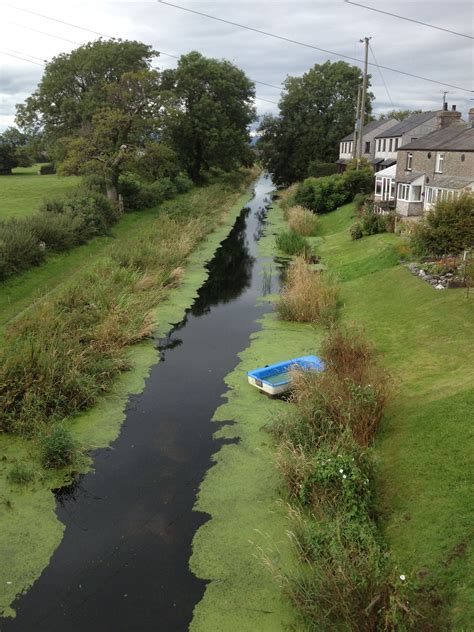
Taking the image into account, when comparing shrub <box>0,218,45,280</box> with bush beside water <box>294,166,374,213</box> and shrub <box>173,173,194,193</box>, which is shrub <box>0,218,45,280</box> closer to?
bush beside water <box>294,166,374,213</box>

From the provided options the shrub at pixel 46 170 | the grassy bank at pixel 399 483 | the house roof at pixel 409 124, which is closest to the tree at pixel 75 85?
the shrub at pixel 46 170

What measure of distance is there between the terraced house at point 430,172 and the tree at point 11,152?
140 feet

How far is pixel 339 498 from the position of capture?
1012cm

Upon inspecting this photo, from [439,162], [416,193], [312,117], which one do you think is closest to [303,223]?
[416,193]

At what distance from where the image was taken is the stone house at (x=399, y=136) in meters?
58.0

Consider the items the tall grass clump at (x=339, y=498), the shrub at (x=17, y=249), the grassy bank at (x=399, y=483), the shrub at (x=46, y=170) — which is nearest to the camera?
the tall grass clump at (x=339, y=498)

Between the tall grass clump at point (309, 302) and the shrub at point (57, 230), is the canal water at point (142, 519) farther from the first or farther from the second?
the shrub at point (57, 230)

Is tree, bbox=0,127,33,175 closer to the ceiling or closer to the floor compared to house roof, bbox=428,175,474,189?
closer to the ceiling

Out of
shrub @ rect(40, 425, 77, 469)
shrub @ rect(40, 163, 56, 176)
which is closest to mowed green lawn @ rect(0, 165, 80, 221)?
shrub @ rect(40, 163, 56, 176)

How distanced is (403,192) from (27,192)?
3133cm

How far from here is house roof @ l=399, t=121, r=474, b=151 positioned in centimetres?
3506

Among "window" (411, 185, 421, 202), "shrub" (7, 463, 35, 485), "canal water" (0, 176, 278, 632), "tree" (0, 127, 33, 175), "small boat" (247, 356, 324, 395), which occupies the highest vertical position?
"tree" (0, 127, 33, 175)

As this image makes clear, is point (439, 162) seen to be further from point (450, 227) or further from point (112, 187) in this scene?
point (112, 187)

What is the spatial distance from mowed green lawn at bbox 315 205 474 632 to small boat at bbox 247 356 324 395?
223cm
